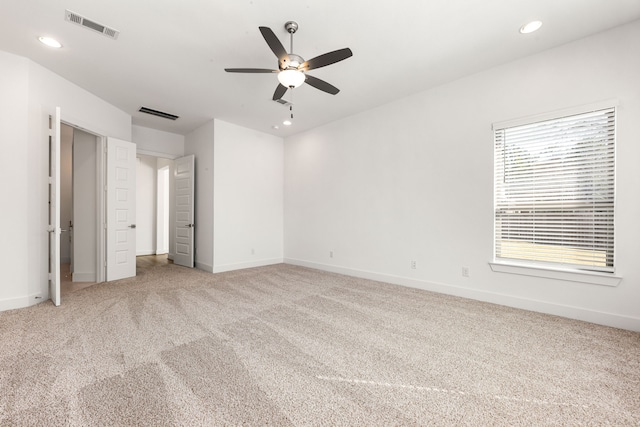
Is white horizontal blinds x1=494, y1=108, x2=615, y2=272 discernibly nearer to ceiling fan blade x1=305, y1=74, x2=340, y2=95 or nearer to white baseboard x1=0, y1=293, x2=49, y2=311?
ceiling fan blade x1=305, y1=74, x2=340, y2=95

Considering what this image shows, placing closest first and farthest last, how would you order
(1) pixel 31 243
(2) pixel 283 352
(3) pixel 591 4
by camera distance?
(2) pixel 283 352 → (3) pixel 591 4 → (1) pixel 31 243

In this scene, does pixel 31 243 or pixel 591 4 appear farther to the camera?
pixel 31 243

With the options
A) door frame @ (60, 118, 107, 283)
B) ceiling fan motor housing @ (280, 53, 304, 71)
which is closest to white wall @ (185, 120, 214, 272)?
door frame @ (60, 118, 107, 283)

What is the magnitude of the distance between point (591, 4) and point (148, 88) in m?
5.41

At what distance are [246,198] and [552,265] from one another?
531cm

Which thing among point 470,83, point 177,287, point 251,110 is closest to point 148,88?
point 251,110

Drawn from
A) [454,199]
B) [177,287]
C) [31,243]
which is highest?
[454,199]

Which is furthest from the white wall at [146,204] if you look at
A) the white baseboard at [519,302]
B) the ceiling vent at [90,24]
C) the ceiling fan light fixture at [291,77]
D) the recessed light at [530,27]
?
the recessed light at [530,27]

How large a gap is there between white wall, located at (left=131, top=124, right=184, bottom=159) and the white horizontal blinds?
6455 millimetres

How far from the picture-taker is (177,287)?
428cm

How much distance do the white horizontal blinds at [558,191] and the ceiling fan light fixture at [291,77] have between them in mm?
2722

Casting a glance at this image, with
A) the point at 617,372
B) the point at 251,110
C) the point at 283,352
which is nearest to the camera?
the point at 617,372

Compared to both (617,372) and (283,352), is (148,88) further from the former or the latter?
(617,372)

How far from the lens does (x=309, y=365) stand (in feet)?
6.85
